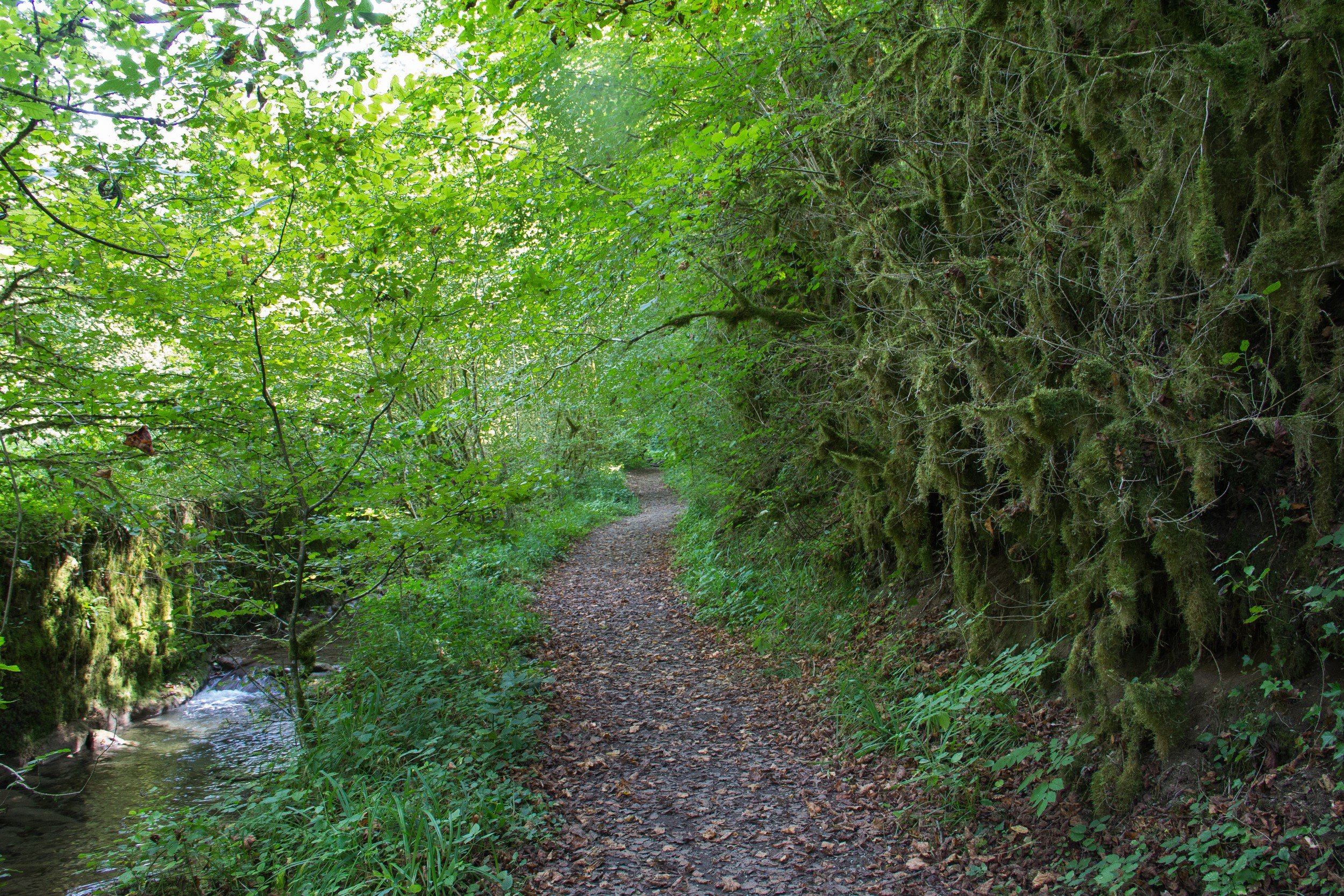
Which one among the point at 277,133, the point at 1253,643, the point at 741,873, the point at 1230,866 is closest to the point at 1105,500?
the point at 1253,643

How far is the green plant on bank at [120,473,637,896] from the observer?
13.2 ft

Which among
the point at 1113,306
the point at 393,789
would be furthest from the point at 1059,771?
the point at 393,789

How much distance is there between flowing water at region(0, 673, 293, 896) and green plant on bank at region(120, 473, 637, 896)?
0.51 m

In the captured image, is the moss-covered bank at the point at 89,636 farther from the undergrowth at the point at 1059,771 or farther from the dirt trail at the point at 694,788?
the undergrowth at the point at 1059,771

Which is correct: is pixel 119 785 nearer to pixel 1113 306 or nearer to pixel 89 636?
pixel 89 636

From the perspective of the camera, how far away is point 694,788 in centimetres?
495

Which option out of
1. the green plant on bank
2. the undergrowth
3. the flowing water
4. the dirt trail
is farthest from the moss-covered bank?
the undergrowth

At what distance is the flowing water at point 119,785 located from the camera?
5434 millimetres

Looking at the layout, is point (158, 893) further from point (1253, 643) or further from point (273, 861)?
point (1253, 643)

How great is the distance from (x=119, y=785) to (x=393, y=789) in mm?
4248

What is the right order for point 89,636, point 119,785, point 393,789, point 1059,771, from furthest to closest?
1. point 89,636
2. point 119,785
3. point 393,789
4. point 1059,771

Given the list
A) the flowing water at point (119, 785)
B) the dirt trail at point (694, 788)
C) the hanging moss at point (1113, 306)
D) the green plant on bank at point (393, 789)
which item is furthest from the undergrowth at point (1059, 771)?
the flowing water at point (119, 785)

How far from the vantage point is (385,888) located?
378cm

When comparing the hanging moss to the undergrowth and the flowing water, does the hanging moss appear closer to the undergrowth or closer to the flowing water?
the undergrowth
